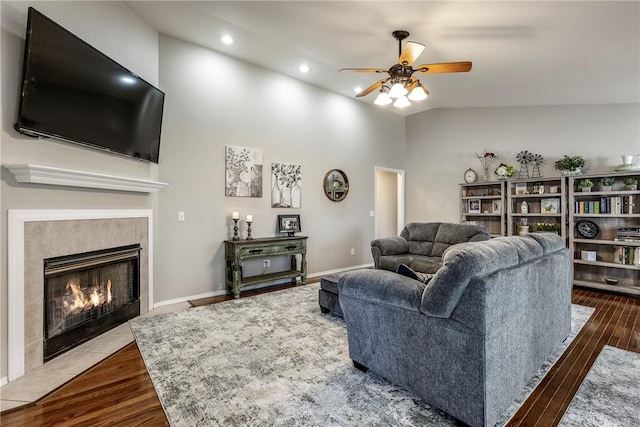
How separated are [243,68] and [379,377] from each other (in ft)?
14.2

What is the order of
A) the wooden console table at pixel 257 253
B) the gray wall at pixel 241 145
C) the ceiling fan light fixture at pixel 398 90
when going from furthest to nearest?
the wooden console table at pixel 257 253, the gray wall at pixel 241 145, the ceiling fan light fixture at pixel 398 90

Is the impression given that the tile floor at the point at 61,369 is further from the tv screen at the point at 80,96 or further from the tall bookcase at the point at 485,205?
the tall bookcase at the point at 485,205

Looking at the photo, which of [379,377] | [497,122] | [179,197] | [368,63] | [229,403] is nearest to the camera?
[229,403]

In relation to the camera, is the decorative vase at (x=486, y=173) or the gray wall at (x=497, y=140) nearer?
the gray wall at (x=497, y=140)

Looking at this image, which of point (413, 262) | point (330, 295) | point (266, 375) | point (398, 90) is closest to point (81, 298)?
point (266, 375)

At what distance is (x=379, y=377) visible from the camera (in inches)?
84.7

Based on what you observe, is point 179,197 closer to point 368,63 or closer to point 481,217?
point 368,63

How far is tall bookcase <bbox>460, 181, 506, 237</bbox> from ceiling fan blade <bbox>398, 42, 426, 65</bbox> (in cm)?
342

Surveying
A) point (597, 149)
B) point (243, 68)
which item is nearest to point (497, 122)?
point (597, 149)

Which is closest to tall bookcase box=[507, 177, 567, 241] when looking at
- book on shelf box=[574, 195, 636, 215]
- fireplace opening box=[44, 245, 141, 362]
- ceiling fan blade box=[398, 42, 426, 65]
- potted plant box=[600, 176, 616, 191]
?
book on shelf box=[574, 195, 636, 215]

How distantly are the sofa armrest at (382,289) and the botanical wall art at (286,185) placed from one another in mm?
2902

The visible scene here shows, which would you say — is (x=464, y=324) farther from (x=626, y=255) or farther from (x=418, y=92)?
(x=626, y=255)

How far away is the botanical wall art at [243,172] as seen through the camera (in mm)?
4387

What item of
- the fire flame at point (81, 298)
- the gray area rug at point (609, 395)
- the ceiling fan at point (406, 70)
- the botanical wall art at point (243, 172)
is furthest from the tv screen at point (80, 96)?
the gray area rug at point (609, 395)
